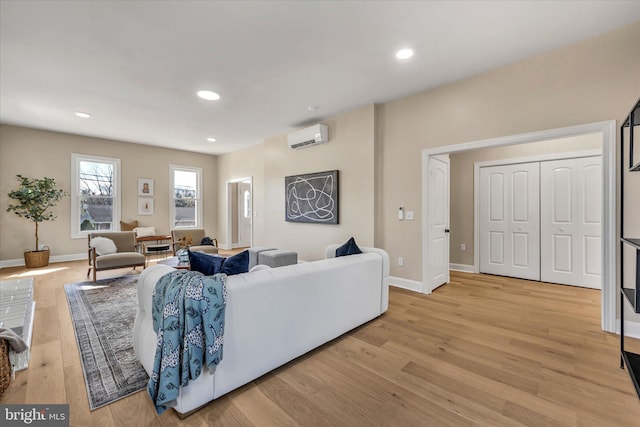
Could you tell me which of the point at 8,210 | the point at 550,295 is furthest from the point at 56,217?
the point at 550,295

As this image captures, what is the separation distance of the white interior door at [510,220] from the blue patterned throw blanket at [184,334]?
15.7ft

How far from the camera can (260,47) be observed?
→ 2.69 m

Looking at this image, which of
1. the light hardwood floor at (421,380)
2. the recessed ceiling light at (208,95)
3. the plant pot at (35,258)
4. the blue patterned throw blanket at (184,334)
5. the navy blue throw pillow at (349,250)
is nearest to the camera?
the blue patterned throw blanket at (184,334)

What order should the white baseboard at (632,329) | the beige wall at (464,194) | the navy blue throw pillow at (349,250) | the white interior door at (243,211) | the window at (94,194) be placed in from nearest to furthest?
the white baseboard at (632,329), the navy blue throw pillow at (349,250), the beige wall at (464,194), the window at (94,194), the white interior door at (243,211)

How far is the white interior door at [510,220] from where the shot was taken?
443 cm

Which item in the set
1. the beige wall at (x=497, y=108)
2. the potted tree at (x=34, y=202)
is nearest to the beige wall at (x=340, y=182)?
the beige wall at (x=497, y=108)

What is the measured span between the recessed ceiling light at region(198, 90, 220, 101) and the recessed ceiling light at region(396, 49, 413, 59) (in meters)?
2.41

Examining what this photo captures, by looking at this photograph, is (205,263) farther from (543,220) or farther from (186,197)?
(186,197)

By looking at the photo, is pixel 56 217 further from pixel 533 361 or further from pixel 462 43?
pixel 533 361

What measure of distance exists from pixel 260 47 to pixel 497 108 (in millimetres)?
2635

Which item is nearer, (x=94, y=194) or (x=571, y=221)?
(x=571, y=221)

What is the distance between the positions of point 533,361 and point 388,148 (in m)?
2.95

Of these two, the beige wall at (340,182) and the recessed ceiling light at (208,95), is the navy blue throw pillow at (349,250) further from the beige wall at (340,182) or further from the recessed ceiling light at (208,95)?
the recessed ceiling light at (208,95)

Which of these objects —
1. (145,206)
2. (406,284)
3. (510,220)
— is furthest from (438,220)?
(145,206)
